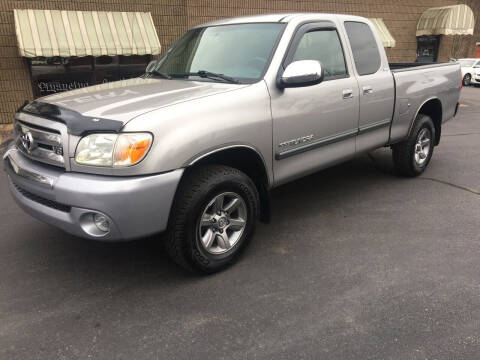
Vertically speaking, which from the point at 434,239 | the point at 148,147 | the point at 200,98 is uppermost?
the point at 200,98

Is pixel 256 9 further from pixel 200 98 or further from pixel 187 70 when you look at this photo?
pixel 200 98

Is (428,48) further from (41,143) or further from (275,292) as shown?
(41,143)

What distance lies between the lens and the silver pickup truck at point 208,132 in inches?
101

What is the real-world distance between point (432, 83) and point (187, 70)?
3.20 m

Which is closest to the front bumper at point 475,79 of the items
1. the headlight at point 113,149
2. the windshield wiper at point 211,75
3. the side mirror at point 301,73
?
the side mirror at point 301,73

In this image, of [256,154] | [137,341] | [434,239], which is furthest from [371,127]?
[137,341]

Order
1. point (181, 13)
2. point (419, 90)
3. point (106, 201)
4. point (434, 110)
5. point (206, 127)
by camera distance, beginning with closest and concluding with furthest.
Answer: point (106, 201), point (206, 127), point (419, 90), point (434, 110), point (181, 13)

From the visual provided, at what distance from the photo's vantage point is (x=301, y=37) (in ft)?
11.9

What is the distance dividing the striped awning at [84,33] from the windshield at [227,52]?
671 centimetres

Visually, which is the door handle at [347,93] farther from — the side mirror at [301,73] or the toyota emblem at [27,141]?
the toyota emblem at [27,141]

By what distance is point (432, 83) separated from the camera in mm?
5172

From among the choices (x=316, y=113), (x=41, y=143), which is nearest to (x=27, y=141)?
(x=41, y=143)

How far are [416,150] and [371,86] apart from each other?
1.53 m

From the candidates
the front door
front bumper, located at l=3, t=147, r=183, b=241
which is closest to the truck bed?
the front door
